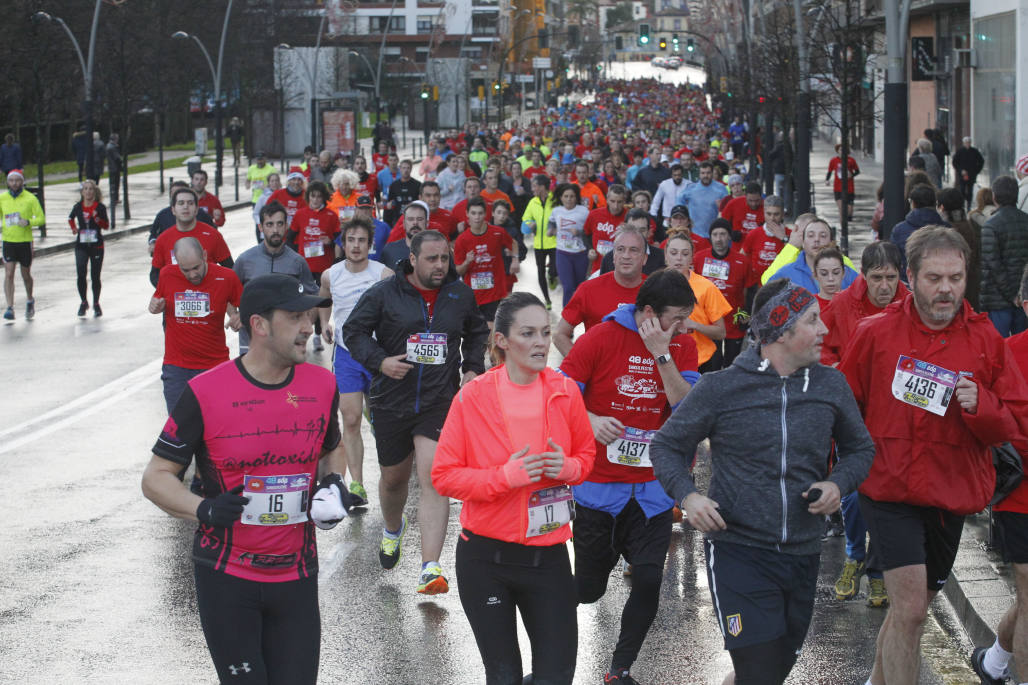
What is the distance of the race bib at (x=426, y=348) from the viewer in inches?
314

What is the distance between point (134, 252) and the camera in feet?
98.9

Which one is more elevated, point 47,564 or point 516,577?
point 516,577

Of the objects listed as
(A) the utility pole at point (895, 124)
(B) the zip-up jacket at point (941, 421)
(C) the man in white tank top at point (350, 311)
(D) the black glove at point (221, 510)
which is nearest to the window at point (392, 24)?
(A) the utility pole at point (895, 124)

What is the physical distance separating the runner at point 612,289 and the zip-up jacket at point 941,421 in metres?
2.04

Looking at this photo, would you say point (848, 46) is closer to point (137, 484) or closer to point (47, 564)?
point (137, 484)

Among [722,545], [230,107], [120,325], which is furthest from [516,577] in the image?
[230,107]

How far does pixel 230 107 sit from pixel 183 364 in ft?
215

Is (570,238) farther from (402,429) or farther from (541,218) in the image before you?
(402,429)

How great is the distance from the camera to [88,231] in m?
19.2

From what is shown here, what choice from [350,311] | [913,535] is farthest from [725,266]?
[913,535]

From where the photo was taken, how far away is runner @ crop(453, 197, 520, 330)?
13938 mm

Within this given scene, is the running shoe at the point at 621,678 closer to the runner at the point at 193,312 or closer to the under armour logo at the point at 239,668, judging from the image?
the under armour logo at the point at 239,668

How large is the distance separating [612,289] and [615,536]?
5.56ft

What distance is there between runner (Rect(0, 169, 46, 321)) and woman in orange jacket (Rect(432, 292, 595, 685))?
51.9 ft
